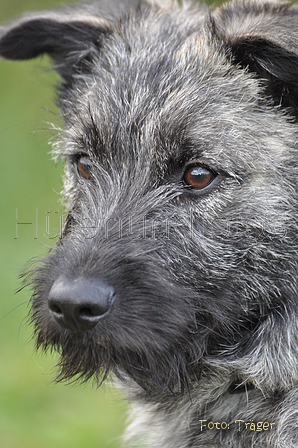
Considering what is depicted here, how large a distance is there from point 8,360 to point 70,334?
5145 millimetres

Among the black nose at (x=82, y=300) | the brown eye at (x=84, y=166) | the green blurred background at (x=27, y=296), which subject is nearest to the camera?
the black nose at (x=82, y=300)

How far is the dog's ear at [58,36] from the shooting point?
536 centimetres

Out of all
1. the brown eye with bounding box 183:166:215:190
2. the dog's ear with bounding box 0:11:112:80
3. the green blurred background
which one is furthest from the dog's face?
the green blurred background

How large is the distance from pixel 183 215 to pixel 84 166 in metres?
1.09

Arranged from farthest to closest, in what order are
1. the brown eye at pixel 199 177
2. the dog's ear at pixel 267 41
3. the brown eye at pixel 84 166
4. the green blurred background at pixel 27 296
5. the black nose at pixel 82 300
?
the green blurred background at pixel 27 296, the brown eye at pixel 84 166, the brown eye at pixel 199 177, the dog's ear at pixel 267 41, the black nose at pixel 82 300

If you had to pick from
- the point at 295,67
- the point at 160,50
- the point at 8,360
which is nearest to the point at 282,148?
the point at 295,67

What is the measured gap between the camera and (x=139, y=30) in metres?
5.26

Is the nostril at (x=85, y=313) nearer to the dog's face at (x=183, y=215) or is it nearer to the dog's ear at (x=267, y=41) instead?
the dog's face at (x=183, y=215)

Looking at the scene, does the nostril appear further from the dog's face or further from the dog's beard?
the dog's beard

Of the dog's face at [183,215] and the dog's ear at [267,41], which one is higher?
the dog's ear at [267,41]

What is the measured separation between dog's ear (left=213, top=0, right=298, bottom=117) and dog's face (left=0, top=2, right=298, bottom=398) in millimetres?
11

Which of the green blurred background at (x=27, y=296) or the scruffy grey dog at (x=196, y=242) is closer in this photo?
the scruffy grey dog at (x=196, y=242)

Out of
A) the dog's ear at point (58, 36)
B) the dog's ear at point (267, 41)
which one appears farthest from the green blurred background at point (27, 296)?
the dog's ear at point (267, 41)

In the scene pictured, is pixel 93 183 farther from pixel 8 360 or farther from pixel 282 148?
pixel 8 360
